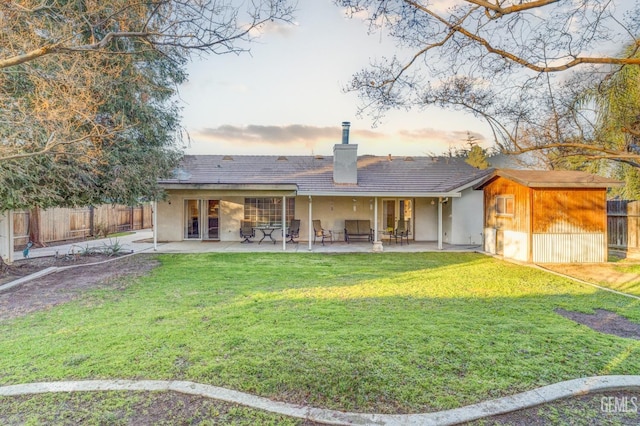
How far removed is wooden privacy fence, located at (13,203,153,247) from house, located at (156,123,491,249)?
228cm

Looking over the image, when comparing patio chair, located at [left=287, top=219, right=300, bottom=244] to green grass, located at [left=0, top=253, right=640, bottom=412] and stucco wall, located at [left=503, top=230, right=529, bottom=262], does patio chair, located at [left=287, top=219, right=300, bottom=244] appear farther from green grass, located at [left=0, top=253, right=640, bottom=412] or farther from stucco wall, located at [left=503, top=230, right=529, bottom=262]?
stucco wall, located at [left=503, top=230, right=529, bottom=262]

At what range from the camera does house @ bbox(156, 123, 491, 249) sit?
1487 centimetres

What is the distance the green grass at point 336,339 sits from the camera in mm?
3322

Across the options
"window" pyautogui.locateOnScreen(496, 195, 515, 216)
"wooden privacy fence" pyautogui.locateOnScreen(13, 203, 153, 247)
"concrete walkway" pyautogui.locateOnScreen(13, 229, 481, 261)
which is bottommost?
"concrete walkway" pyautogui.locateOnScreen(13, 229, 481, 261)

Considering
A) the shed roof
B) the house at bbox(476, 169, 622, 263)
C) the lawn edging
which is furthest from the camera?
the house at bbox(476, 169, 622, 263)

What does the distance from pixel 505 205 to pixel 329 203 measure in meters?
6.96

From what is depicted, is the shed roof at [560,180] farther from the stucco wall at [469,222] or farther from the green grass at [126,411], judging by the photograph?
the green grass at [126,411]

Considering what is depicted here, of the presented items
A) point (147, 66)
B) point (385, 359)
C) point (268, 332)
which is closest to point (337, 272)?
point (268, 332)

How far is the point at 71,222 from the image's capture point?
51.6 feet

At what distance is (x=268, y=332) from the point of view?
4.63 meters

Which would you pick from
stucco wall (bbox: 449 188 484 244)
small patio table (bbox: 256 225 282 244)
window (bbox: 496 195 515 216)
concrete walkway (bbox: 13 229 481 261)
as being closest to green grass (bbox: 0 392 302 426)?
concrete walkway (bbox: 13 229 481 261)

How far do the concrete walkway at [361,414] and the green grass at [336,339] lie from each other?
0.11 metres

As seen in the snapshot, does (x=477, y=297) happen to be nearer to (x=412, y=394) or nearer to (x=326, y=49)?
(x=412, y=394)

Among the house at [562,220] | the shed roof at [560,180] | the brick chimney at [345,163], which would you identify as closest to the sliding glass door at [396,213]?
the brick chimney at [345,163]
